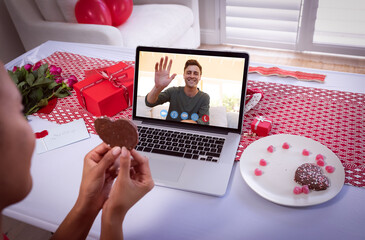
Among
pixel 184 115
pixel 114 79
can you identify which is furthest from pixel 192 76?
pixel 114 79

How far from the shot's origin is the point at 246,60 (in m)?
1.00

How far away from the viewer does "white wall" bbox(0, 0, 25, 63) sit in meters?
2.84

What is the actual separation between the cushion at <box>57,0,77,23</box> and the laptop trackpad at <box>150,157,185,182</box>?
1918 millimetres

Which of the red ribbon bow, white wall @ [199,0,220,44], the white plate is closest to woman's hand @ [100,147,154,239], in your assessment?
the white plate

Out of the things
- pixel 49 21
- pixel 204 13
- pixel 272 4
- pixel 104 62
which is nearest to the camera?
pixel 104 62

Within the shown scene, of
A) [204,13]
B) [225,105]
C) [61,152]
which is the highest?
[225,105]

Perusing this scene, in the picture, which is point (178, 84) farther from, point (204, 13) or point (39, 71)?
point (204, 13)

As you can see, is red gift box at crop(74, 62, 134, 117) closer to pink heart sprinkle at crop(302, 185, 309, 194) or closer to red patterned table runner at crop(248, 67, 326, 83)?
red patterned table runner at crop(248, 67, 326, 83)

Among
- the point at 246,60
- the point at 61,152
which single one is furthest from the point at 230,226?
the point at 61,152

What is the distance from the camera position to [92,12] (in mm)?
2330

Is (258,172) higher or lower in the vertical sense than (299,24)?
higher

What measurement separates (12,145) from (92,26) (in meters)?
2.03

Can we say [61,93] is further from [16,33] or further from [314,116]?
[16,33]

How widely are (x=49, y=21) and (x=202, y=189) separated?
7.56 ft
